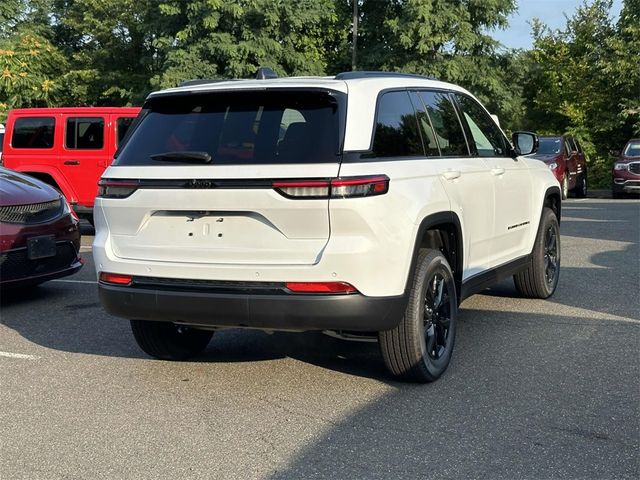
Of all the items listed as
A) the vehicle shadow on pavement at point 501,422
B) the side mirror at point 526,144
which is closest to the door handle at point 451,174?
the vehicle shadow on pavement at point 501,422

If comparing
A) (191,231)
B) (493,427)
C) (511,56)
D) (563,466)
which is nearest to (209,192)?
(191,231)

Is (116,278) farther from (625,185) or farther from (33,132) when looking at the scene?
(625,185)

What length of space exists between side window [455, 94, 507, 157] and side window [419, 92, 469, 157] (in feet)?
0.75

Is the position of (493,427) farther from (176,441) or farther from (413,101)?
(413,101)

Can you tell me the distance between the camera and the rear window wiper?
4609 millimetres

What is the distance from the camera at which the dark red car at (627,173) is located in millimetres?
23031

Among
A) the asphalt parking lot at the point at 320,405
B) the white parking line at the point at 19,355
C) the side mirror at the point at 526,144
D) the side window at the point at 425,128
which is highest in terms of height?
the side window at the point at 425,128

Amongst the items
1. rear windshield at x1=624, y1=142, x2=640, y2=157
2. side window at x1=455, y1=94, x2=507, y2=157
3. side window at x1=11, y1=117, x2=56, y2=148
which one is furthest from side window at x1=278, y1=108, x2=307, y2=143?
rear windshield at x1=624, y1=142, x2=640, y2=157

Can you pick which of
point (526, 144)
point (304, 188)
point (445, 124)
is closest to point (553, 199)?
point (526, 144)

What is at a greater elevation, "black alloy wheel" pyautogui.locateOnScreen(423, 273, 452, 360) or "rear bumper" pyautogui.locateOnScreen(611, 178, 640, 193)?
"black alloy wheel" pyautogui.locateOnScreen(423, 273, 452, 360)

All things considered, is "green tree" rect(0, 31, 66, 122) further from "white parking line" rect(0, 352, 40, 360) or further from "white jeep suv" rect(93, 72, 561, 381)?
"white jeep suv" rect(93, 72, 561, 381)

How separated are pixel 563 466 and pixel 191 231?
2232 mm

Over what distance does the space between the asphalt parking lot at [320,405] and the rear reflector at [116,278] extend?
25.3 inches

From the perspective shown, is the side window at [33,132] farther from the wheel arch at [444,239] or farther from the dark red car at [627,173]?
the dark red car at [627,173]
